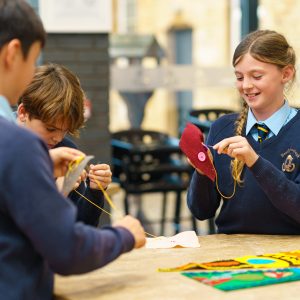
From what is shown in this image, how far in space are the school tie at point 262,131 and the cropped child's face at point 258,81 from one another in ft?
0.22

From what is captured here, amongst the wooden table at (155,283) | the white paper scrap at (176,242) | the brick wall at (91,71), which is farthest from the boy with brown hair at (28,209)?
the brick wall at (91,71)

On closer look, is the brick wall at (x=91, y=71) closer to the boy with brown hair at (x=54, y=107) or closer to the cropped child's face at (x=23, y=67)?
the boy with brown hair at (x=54, y=107)

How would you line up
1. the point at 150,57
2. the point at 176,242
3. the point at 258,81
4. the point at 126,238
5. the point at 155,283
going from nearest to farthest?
the point at 126,238
the point at 155,283
the point at 176,242
the point at 258,81
the point at 150,57

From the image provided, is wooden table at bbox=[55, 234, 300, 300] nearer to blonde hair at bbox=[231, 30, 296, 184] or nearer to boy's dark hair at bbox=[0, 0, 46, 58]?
blonde hair at bbox=[231, 30, 296, 184]

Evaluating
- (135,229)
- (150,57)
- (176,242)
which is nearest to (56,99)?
(176,242)

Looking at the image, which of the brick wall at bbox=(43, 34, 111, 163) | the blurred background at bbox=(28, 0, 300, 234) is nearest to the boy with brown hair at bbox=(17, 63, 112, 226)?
the blurred background at bbox=(28, 0, 300, 234)

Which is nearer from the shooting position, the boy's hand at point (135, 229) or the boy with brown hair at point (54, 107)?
the boy's hand at point (135, 229)

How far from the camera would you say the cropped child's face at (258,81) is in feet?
8.56

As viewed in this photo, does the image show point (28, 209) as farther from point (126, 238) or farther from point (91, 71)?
point (91, 71)

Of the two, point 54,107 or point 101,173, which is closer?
point 54,107

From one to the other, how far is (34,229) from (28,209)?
0.14ft

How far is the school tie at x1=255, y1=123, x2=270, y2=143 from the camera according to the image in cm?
268

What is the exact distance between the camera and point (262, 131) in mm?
2689

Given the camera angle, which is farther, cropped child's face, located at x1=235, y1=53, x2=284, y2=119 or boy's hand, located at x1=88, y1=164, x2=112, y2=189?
cropped child's face, located at x1=235, y1=53, x2=284, y2=119
